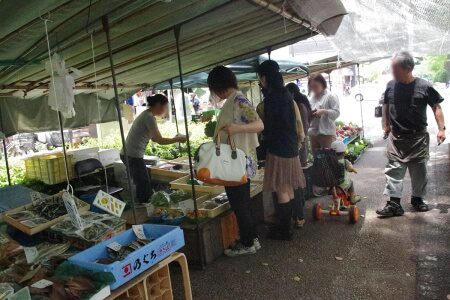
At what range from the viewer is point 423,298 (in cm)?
317

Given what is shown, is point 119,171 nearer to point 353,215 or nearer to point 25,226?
point 25,226

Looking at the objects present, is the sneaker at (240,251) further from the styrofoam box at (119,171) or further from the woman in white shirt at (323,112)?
the styrofoam box at (119,171)

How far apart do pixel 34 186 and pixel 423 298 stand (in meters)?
6.77

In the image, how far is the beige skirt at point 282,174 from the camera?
4.29m

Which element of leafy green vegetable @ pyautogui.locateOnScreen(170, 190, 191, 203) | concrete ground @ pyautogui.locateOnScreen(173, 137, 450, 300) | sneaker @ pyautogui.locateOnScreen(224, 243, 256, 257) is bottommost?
concrete ground @ pyautogui.locateOnScreen(173, 137, 450, 300)

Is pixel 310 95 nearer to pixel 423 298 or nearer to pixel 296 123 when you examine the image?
pixel 296 123

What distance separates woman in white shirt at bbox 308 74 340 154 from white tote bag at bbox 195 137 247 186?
10.1ft

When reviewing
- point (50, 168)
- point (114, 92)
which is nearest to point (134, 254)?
point (114, 92)

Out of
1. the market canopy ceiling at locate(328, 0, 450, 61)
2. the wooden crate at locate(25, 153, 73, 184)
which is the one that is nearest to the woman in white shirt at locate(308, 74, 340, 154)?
the market canopy ceiling at locate(328, 0, 450, 61)

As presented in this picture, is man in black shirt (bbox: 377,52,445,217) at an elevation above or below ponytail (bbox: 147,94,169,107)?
below

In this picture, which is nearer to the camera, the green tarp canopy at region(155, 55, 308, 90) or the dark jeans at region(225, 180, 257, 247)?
the dark jeans at region(225, 180, 257, 247)

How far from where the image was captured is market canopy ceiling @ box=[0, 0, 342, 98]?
2604 mm

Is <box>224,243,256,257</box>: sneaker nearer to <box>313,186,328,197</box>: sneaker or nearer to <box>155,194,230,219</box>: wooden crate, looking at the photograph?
<box>155,194,230,219</box>: wooden crate

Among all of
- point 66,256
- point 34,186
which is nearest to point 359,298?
point 66,256
